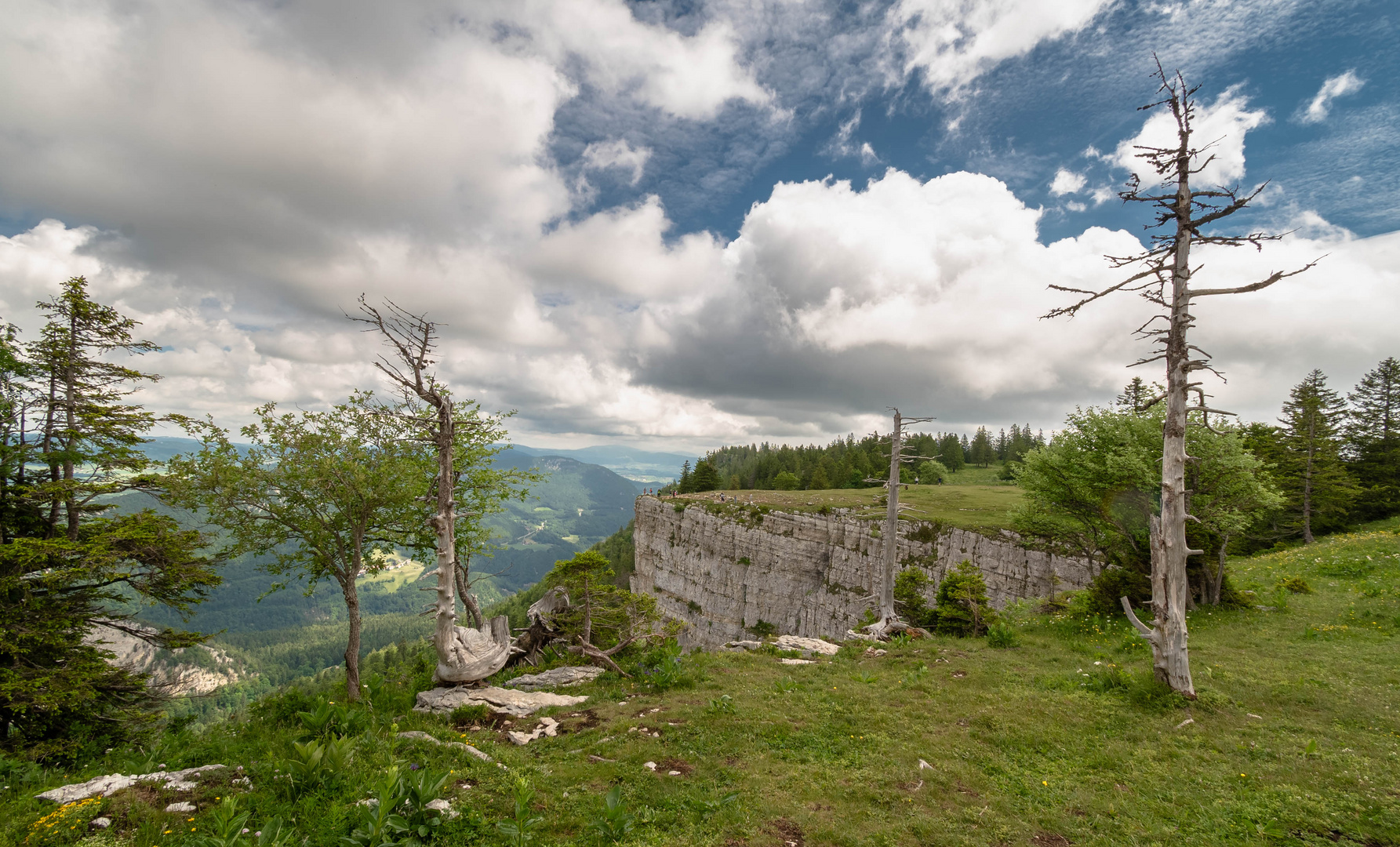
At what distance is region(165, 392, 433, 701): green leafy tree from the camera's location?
15.6m

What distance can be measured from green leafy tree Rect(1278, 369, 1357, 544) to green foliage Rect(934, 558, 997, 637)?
34.8 meters

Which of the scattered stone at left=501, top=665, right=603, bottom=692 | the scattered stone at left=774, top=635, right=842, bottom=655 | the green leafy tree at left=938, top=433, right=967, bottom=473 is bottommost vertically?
the scattered stone at left=774, top=635, right=842, bottom=655

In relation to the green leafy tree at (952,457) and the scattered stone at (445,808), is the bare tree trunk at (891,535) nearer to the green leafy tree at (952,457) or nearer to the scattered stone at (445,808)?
the scattered stone at (445,808)

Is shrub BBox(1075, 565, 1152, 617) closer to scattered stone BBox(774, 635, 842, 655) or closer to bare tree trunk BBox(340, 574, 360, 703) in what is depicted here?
scattered stone BBox(774, 635, 842, 655)

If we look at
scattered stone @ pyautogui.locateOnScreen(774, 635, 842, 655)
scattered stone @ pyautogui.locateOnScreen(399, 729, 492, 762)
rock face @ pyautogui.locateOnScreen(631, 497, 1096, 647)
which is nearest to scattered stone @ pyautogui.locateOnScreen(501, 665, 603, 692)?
scattered stone @ pyautogui.locateOnScreen(399, 729, 492, 762)

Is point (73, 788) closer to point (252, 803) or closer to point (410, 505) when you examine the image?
point (252, 803)

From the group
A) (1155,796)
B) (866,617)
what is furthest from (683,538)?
(1155,796)

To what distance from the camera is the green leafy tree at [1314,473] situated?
38156mm

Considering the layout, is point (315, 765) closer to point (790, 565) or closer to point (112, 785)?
point (112, 785)

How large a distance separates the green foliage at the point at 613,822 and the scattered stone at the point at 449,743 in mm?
3244

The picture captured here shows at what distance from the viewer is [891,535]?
920 inches

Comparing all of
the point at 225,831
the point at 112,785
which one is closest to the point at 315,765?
the point at 225,831

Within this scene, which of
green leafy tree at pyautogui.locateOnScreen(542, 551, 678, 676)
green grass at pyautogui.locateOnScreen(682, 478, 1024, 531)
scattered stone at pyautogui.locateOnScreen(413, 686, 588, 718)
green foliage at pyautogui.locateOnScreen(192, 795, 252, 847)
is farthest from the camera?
green grass at pyautogui.locateOnScreen(682, 478, 1024, 531)

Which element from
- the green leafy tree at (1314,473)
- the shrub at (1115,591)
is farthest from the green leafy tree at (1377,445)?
the shrub at (1115,591)
